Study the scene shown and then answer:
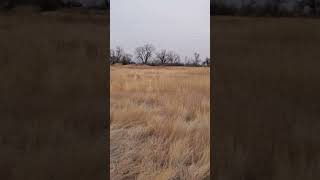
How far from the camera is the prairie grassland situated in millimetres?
1896
